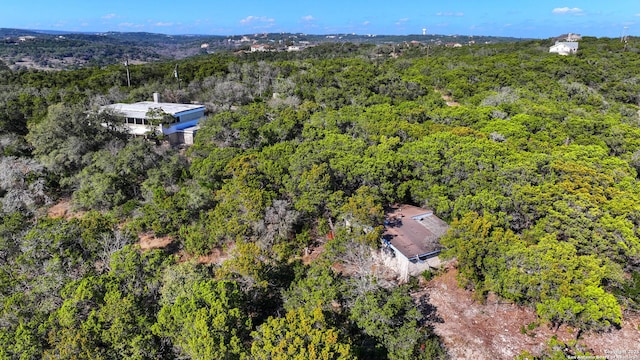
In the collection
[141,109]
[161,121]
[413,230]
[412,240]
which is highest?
[141,109]

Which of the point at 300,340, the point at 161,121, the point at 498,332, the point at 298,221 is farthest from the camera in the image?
the point at 161,121

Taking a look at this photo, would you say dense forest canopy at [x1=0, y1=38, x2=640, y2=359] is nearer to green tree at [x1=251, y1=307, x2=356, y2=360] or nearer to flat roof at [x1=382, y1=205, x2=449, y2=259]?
green tree at [x1=251, y1=307, x2=356, y2=360]

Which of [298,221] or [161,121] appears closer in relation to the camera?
[298,221]

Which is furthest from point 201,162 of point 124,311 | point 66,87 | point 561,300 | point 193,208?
point 66,87

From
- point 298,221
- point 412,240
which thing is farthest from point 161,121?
point 412,240

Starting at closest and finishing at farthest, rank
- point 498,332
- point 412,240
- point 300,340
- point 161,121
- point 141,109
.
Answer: point 300,340 → point 498,332 → point 412,240 → point 161,121 → point 141,109

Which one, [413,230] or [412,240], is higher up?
[413,230]

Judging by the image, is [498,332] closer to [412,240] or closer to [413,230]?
[412,240]

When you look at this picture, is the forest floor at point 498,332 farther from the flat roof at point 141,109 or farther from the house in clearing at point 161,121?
the flat roof at point 141,109

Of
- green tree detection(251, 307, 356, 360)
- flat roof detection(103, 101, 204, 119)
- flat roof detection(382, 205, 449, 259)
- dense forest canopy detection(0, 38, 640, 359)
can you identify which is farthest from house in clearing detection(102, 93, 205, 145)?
green tree detection(251, 307, 356, 360)
